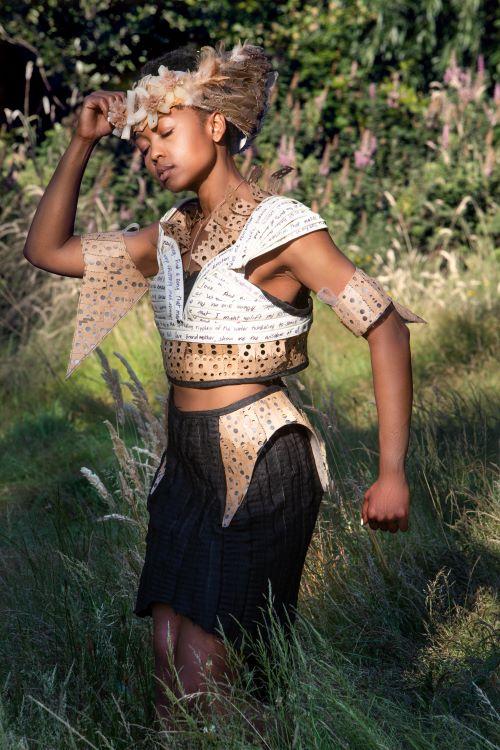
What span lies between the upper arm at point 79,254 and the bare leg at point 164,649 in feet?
3.04

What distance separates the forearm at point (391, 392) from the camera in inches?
Answer: 111

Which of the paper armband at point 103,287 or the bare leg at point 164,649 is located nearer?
the bare leg at point 164,649

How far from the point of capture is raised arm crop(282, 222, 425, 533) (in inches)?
111

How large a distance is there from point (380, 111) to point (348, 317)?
26.3ft

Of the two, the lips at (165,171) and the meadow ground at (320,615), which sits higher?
the lips at (165,171)

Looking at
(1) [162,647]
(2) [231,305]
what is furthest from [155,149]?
(1) [162,647]

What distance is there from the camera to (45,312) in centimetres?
820

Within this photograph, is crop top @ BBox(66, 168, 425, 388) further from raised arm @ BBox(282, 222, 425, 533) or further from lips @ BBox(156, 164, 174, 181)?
lips @ BBox(156, 164, 174, 181)

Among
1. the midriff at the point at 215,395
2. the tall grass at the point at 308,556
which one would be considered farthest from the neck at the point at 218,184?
the tall grass at the point at 308,556

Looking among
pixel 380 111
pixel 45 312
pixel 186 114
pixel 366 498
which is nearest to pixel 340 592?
pixel 366 498

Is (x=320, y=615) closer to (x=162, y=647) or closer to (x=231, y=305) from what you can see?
(x=162, y=647)

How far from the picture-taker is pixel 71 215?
322 cm

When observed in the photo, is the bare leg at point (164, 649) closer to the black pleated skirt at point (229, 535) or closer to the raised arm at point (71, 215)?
the black pleated skirt at point (229, 535)

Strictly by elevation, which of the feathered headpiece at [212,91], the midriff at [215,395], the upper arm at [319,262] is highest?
the feathered headpiece at [212,91]
